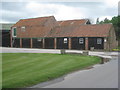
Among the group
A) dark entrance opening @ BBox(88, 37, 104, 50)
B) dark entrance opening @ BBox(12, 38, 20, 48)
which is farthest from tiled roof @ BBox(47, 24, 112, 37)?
dark entrance opening @ BBox(12, 38, 20, 48)

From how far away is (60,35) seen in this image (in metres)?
40.0

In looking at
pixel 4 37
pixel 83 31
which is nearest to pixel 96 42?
pixel 83 31

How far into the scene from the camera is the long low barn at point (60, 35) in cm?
3597

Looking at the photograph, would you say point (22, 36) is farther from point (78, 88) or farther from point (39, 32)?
point (78, 88)

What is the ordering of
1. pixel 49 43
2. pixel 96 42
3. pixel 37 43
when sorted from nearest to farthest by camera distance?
pixel 96 42 → pixel 49 43 → pixel 37 43

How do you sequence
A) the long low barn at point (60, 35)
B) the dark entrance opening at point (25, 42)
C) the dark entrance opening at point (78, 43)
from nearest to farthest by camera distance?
1. the long low barn at point (60, 35)
2. the dark entrance opening at point (78, 43)
3. the dark entrance opening at point (25, 42)

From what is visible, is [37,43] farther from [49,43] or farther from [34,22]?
[34,22]

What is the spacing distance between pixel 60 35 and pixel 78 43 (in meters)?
4.85

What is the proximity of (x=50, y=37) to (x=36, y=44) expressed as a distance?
4383mm

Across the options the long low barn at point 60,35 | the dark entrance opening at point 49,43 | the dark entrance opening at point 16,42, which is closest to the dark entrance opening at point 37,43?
the long low barn at point 60,35

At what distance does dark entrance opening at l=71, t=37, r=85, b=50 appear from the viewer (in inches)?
1471

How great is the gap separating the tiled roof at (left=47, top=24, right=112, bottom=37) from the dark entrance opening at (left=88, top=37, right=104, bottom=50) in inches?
31.2

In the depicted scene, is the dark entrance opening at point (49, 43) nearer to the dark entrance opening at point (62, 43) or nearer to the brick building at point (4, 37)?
the dark entrance opening at point (62, 43)

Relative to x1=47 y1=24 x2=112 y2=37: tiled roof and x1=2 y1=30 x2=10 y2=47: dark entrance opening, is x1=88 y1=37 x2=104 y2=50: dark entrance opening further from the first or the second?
x1=2 y1=30 x2=10 y2=47: dark entrance opening
